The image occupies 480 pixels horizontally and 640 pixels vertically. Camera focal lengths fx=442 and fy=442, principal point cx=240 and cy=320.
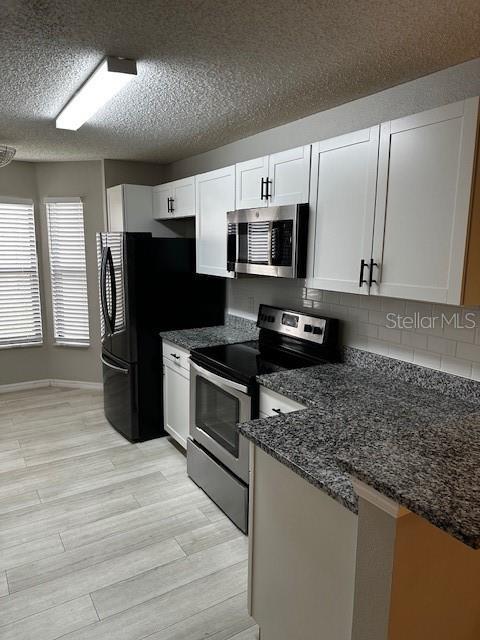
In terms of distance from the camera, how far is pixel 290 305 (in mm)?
3115

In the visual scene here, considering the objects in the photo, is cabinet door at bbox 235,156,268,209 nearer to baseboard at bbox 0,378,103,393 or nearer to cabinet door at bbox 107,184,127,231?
cabinet door at bbox 107,184,127,231

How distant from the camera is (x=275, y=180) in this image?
8.54 feet

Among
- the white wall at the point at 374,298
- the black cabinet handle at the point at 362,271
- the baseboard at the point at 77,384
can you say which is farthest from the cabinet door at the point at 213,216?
the baseboard at the point at 77,384

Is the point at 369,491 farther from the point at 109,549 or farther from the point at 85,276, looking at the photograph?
the point at 85,276

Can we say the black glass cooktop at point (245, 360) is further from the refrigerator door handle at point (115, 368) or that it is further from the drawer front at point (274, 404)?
the refrigerator door handle at point (115, 368)

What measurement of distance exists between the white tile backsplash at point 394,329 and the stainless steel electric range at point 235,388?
0.37 feet

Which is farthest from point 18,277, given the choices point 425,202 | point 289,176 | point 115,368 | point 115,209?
point 425,202

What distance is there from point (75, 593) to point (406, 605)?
1717 mm

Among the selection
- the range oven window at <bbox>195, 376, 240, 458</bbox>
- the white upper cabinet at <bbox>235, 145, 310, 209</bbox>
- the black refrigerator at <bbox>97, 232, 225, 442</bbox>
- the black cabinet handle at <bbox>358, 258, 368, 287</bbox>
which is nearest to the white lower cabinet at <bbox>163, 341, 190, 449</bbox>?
the black refrigerator at <bbox>97, 232, 225, 442</bbox>

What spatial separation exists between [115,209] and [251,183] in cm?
174

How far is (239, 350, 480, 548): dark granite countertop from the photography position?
0.96 metres

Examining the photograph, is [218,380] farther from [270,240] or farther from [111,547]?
[111,547]

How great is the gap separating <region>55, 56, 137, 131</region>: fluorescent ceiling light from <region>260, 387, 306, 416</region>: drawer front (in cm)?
166

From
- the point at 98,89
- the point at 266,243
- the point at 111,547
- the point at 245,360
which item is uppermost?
the point at 98,89
